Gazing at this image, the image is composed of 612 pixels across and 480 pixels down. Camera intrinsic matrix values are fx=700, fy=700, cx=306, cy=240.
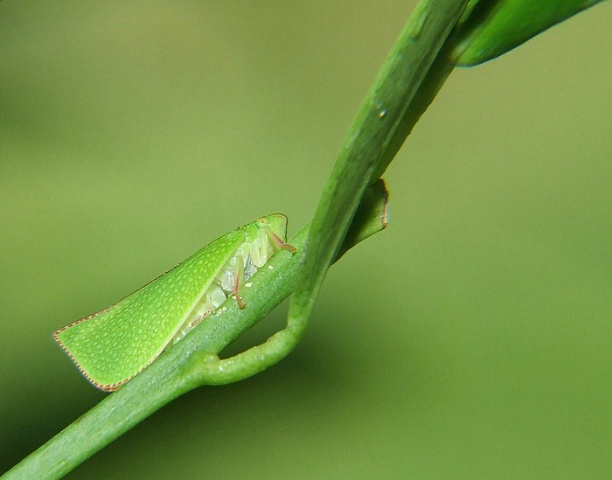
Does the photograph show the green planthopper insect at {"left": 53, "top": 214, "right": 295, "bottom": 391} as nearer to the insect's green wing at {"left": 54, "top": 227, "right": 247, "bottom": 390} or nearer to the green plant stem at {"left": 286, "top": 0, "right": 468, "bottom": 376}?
the insect's green wing at {"left": 54, "top": 227, "right": 247, "bottom": 390}

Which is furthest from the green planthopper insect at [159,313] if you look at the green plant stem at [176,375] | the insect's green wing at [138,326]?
the green plant stem at [176,375]

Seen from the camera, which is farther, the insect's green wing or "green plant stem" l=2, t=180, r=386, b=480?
the insect's green wing

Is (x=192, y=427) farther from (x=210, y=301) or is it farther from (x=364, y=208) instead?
(x=364, y=208)

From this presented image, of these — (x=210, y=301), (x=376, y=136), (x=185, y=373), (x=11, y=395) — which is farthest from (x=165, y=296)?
(x=11, y=395)

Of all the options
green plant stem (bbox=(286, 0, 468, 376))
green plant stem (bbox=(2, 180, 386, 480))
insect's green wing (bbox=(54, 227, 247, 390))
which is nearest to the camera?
green plant stem (bbox=(286, 0, 468, 376))

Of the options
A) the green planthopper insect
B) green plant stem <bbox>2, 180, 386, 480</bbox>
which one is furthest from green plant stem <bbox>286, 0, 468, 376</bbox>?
the green planthopper insect

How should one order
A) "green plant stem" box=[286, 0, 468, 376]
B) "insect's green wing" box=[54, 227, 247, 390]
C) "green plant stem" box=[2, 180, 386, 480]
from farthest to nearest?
"insect's green wing" box=[54, 227, 247, 390] → "green plant stem" box=[2, 180, 386, 480] → "green plant stem" box=[286, 0, 468, 376]

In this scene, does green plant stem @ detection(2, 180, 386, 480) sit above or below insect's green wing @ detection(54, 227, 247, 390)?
below

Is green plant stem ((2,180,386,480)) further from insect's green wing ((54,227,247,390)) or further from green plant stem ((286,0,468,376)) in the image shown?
insect's green wing ((54,227,247,390))

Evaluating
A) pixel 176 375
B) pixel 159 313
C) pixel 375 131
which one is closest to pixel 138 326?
pixel 159 313

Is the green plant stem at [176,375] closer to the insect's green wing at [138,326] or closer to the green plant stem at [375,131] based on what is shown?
the green plant stem at [375,131]
